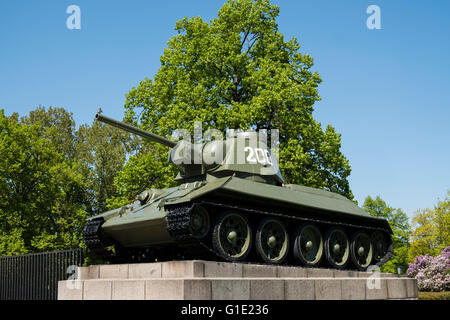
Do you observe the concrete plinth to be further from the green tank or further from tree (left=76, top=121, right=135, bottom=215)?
tree (left=76, top=121, right=135, bottom=215)

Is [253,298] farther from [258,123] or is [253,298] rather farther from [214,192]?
[258,123]

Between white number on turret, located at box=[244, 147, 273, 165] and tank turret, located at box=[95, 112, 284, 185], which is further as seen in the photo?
white number on turret, located at box=[244, 147, 273, 165]

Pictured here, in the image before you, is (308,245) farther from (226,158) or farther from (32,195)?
(32,195)

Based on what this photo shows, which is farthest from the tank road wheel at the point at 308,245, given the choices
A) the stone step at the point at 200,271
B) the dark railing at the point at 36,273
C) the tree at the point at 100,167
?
the tree at the point at 100,167

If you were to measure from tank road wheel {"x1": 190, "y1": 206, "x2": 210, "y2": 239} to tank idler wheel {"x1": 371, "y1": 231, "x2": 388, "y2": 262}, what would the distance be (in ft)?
23.4

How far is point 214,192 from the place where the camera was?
11.8 m

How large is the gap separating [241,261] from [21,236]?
24153 mm

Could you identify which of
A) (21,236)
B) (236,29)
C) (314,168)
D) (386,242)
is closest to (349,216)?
(386,242)

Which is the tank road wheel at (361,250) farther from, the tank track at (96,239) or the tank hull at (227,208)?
the tank track at (96,239)

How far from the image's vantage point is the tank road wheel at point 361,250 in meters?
15.7

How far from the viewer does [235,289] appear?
11.0m

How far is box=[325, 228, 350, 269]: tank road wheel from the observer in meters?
14.8

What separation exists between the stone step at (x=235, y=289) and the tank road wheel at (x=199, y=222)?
48.9 inches

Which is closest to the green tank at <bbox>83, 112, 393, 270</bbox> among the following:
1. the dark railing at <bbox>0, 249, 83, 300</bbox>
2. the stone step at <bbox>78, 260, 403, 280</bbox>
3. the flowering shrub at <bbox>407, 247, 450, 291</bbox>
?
the stone step at <bbox>78, 260, 403, 280</bbox>
